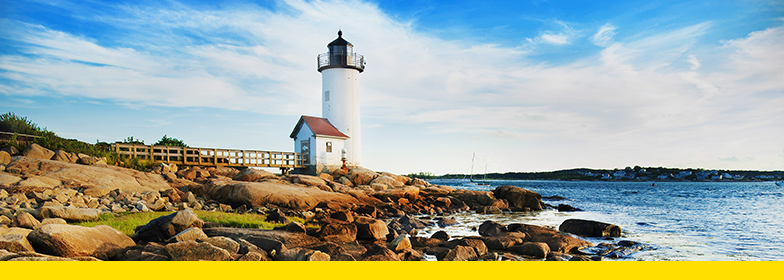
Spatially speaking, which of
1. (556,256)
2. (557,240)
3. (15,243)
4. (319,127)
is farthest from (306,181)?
(15,243)

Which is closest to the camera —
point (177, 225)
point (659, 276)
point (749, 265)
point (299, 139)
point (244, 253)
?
point (659, 276)

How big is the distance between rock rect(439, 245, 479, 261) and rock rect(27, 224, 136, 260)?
17.5 feet

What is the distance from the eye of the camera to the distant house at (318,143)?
28406 millimetres

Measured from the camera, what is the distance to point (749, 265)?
5520mm

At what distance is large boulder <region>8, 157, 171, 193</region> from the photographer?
531 inches

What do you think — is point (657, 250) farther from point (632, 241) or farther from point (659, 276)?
point (659, 276)

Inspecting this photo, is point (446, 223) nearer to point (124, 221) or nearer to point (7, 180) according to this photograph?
point (124, 221)

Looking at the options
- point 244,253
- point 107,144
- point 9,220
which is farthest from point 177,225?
point 107,144

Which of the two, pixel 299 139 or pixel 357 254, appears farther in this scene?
pixel 299 139

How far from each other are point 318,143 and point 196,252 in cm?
2250

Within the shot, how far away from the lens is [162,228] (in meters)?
7.52

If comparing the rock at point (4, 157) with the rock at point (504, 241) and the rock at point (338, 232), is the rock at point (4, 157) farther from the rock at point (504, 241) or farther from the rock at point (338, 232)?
the rock at point (504, 241)

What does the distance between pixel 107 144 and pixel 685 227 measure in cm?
2752

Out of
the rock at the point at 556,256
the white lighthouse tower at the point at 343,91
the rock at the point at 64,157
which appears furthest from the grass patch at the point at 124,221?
the white lighthouse tower at the point at 343,91
